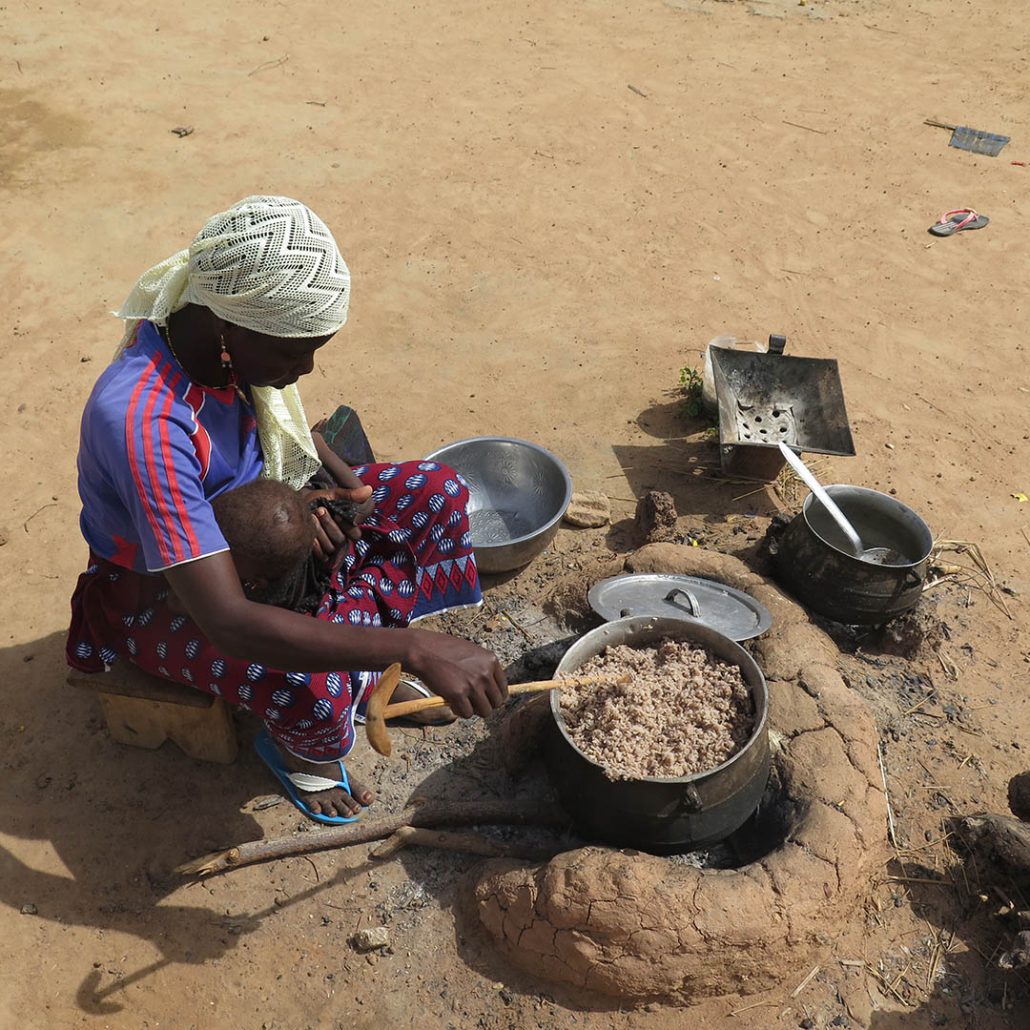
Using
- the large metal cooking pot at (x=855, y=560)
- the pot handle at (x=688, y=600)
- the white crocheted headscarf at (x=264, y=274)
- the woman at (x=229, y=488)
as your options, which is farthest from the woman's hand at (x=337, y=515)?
the large metal cooking pot at (x=855, y=560)

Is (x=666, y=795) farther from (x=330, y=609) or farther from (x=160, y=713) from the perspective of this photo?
(x=160, y=713)

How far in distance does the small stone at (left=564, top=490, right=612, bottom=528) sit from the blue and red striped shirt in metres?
1.86

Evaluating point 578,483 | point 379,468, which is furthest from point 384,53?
point 379,468

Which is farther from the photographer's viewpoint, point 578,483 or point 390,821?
point 578,483

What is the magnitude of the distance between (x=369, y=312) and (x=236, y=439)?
286cm

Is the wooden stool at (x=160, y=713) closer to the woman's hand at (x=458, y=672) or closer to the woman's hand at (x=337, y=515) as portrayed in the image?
the woman's hand at (x=337, y=515)

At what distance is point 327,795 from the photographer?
9.41 feet

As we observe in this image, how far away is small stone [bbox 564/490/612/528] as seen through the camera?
4008 mm

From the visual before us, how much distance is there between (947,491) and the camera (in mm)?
4285

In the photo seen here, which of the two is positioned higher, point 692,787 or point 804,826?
point 692,787

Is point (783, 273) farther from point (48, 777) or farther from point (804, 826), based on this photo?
point (48, 777)

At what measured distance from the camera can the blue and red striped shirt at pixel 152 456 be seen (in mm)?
2092

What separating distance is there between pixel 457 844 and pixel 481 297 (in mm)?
3508

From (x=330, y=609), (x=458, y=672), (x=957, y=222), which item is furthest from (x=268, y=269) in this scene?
(x=957, y=222)
